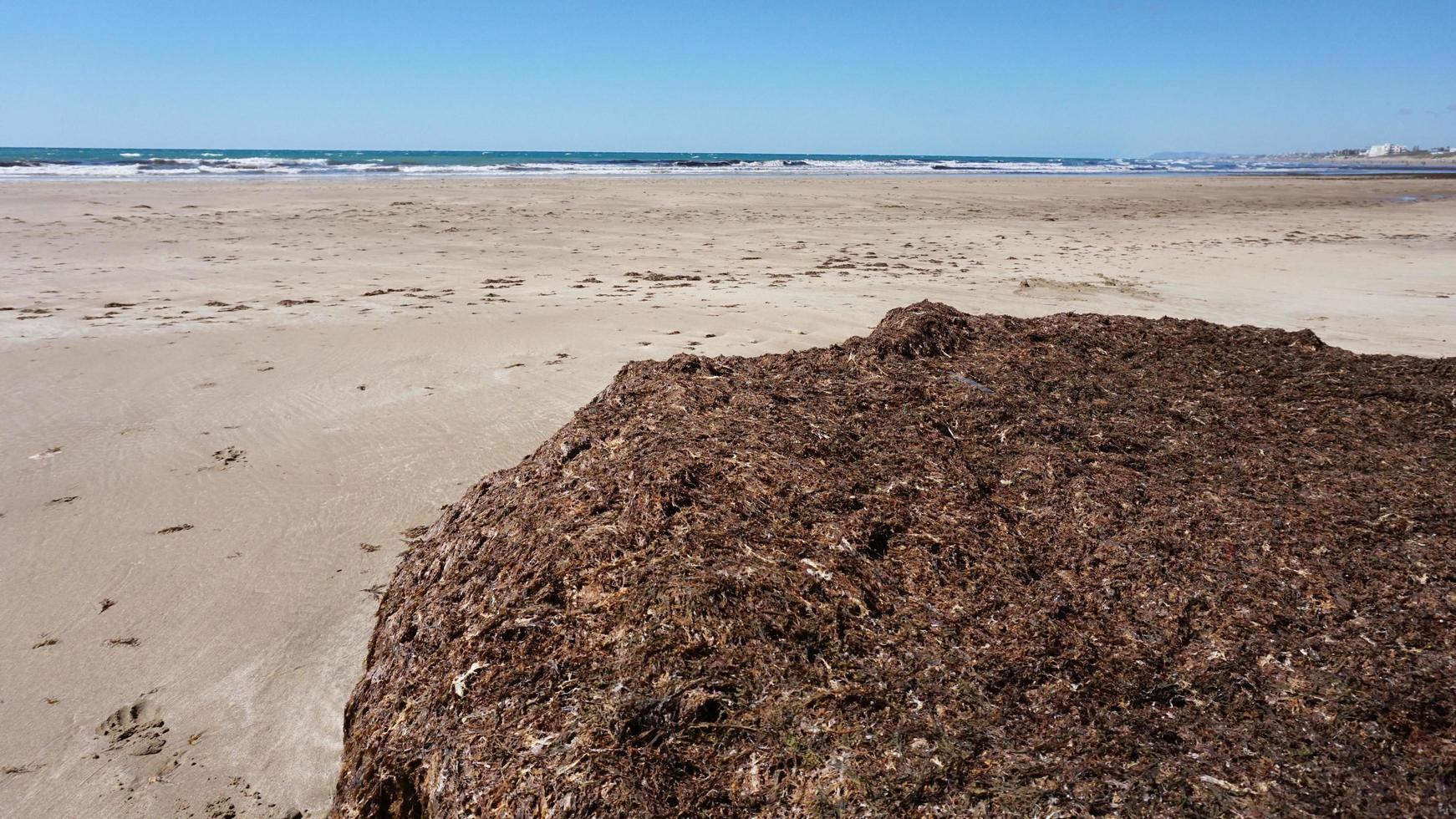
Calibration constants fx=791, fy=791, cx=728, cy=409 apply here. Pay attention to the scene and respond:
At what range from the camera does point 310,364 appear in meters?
7.06

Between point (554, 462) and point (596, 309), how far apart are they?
6.42 meters

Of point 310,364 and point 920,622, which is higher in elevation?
point 920,622

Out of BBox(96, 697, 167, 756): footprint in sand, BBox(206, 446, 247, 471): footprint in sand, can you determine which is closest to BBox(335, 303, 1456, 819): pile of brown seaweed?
BBox(96, 697, 167, 756): footprint in sand

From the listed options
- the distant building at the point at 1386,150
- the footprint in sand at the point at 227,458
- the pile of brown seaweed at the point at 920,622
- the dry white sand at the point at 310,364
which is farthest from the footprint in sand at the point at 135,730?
the distant building at the point at 1386,150

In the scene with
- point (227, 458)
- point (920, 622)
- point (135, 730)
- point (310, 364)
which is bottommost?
point (135, 730)

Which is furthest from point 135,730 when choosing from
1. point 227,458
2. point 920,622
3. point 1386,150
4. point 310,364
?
point 1386,150

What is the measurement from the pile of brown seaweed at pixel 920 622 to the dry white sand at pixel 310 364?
0.92 metres

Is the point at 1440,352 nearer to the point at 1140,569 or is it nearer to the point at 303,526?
the point at 1140,569

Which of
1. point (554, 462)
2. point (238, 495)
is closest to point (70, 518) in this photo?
point (238, 495)

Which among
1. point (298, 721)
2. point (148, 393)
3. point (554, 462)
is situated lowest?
point (298, 721)

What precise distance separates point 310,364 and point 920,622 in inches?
256

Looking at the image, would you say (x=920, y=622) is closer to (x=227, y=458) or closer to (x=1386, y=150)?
(x=227, y=458)

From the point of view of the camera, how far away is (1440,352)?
722 centimetres

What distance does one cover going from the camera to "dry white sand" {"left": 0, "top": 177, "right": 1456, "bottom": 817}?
3.03 meters
